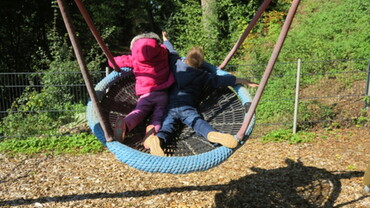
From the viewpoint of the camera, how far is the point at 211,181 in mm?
3512

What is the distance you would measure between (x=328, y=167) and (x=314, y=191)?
0.61 m

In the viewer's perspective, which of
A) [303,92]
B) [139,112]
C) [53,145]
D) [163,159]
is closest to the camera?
[163,159]

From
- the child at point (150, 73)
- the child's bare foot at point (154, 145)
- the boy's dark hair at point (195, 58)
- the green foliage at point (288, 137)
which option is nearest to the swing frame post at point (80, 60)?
the child's bare foot at point (154, 145)

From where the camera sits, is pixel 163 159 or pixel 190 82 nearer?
pixel 163 159

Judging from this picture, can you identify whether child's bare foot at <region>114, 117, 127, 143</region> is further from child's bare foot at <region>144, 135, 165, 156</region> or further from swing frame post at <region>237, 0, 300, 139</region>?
swing frame post at <region>237, 0, 300, 139</region>

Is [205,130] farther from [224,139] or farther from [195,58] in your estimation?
[195,58]

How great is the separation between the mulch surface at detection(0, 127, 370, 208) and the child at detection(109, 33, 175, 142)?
Result: 1108 mm

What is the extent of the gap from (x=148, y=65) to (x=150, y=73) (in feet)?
0.23

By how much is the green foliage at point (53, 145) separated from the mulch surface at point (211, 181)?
16cm

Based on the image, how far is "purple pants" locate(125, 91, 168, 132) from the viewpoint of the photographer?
237 cm

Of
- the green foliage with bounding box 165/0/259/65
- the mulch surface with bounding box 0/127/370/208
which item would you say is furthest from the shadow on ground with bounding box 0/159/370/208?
the green foliage with bounding box 165/0/259/65

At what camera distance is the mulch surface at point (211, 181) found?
3.11 metres

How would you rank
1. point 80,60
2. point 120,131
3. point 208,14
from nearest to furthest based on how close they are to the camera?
point 80,60 → point 120,131 → point 208,14

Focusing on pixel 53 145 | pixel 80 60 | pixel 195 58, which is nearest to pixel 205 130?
pixel 195 58
